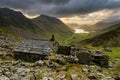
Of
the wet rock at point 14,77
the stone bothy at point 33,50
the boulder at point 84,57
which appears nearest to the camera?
the wet rock at point 14,77

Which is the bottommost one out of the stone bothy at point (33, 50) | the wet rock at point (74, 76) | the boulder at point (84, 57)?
the wet rock at point (74, 76)

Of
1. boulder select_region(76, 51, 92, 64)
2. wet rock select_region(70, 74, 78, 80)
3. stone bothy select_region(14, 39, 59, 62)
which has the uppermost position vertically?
stone bothy select_region(14, 39, 59, 62)

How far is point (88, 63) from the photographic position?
3456cm

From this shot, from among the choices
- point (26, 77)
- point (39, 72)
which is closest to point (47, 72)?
point (39, 72)

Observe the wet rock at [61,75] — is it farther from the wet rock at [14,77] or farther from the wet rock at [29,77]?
the wet rock at [14,77]

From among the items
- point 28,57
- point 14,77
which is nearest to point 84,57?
point 28,57

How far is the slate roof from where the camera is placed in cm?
3423

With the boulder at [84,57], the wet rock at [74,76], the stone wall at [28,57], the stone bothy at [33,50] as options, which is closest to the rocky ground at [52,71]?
the wet rock at [74,76]

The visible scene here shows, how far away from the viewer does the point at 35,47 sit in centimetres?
3519

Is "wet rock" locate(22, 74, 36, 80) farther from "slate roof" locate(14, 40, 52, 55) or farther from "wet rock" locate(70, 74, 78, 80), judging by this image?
"slate roof" locate(14, 40, 52, 55)

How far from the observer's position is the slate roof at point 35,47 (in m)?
34.2

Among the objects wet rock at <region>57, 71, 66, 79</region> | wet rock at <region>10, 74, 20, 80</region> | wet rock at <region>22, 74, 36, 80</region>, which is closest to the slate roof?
wet rock at <region>57, 71, 66, 79</region>

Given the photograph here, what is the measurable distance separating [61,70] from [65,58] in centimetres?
450

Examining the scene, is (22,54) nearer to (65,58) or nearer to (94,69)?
(65,58)
